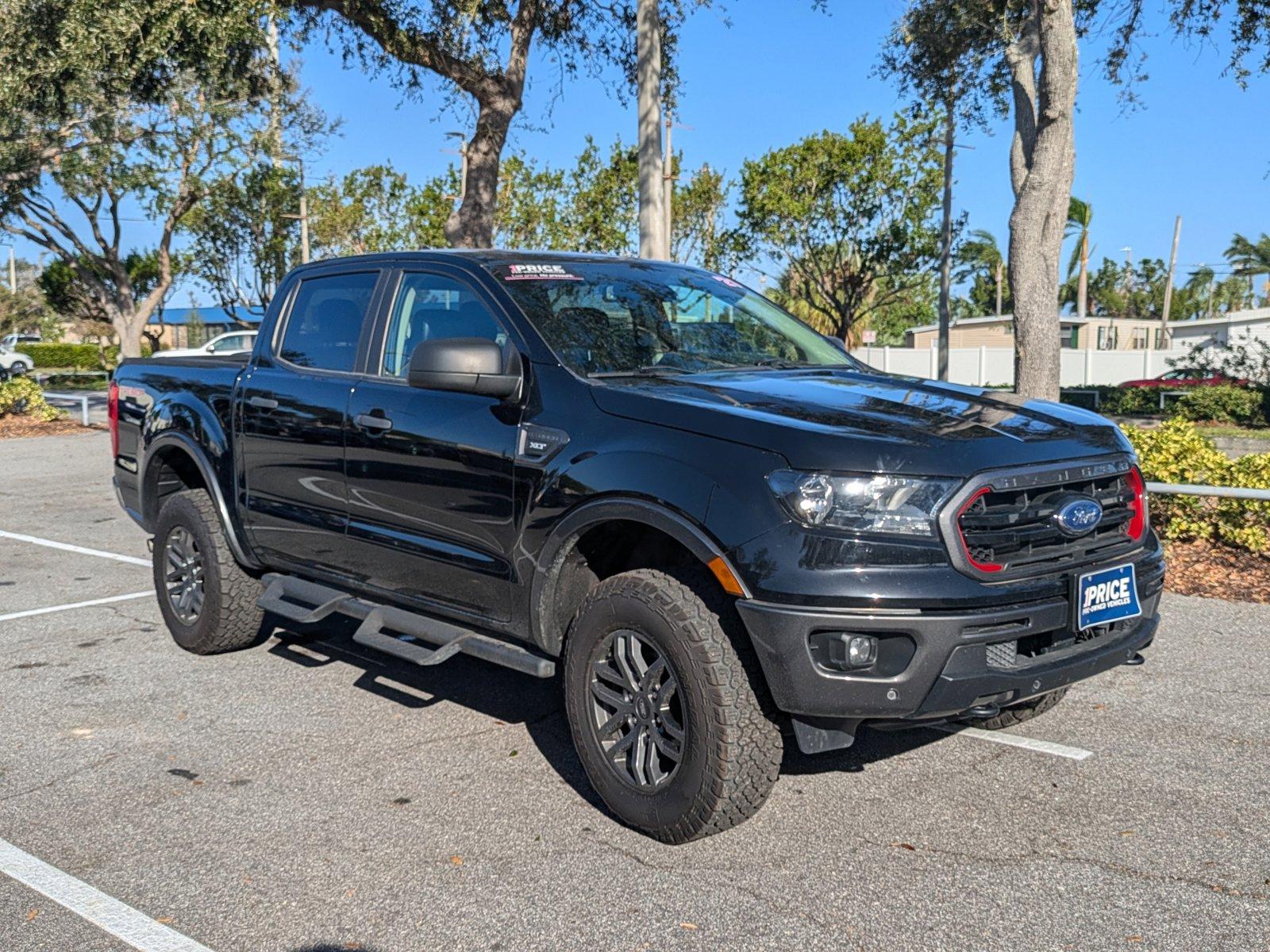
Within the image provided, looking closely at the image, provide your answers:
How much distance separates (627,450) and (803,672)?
36.5 inches

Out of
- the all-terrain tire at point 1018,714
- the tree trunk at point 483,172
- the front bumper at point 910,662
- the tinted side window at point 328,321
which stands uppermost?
the tree trunk at point 483,172

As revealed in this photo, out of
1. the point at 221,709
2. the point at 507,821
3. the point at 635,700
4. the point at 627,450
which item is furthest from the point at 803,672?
the point at 221,709

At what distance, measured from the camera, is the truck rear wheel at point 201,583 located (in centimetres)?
602

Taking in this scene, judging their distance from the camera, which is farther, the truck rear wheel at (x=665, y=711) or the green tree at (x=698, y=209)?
the green tree at (x=698, y=209)

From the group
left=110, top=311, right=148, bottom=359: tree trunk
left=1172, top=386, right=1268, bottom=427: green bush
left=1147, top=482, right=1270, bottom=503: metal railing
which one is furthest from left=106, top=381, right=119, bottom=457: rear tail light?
left=110, top=311, right=148, bottom=359: tree trunk

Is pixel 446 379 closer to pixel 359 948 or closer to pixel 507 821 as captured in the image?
pixel 507 821

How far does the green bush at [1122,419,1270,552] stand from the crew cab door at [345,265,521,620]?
5.26m

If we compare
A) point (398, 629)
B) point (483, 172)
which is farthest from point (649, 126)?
point (398, 629)

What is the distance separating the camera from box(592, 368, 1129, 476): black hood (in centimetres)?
362

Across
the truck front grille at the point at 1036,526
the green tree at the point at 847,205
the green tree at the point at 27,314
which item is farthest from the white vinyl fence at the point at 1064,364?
the green tree at the point at 27,314

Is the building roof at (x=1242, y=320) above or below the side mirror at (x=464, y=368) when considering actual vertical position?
above

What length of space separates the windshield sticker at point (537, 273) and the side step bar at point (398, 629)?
54.4 inches

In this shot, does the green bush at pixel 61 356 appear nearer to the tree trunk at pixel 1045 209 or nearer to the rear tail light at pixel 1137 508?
the tree trunk at pixel 1045 209

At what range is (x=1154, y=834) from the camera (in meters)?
3.98
